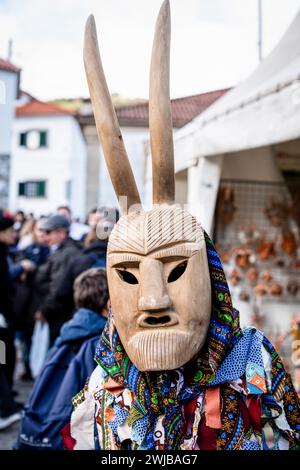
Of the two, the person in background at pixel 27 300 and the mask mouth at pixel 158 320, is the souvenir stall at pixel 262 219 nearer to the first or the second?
the mask mouth at pixel 158 320

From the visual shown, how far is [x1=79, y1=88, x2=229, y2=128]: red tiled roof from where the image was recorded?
3635 millimetres

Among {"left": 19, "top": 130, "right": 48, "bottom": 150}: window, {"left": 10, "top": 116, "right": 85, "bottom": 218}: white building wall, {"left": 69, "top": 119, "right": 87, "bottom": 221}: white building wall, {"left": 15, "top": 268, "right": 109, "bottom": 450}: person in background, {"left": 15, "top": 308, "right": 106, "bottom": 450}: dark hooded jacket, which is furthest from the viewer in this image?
{"left": 19, "top": 130, "right": 48, "bottom": 150}: window

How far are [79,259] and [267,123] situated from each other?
5.92ft

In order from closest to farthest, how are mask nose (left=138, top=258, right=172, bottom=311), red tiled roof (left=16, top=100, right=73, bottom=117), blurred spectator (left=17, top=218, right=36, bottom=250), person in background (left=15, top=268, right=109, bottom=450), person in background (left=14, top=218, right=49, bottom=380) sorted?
mask nose (left=138, top=258, right=172, bottom=311) → person in background (left=15, top=268, right=109, bottom=450) → person in background (left=14, top=218, right=49, bottom=380) → blurred spectator (left=17, top=218, right=36, bottom=250) → red tiled roof (left=16, top=100, right=73, bottom=117)

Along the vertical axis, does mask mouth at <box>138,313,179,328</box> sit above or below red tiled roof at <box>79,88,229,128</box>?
below

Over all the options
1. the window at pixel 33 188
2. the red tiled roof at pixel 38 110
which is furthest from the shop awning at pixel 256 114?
the window at pixel 33 188

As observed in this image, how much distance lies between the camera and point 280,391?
2.28 m

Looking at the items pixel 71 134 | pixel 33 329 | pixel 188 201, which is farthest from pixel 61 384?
pixel 71 134

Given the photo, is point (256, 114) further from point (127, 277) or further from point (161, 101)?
point (127, 277)

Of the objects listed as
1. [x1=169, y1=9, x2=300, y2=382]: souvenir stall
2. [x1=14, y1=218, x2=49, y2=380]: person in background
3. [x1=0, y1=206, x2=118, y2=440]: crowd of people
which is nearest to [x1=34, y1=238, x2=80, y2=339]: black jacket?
[x1=0, y1=206, x2=118, y2=440]: crowd of people

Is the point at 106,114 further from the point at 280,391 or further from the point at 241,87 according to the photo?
the point at 241,87

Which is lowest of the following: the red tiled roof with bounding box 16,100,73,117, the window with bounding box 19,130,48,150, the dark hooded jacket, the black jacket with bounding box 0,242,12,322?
the dark hooded jacket

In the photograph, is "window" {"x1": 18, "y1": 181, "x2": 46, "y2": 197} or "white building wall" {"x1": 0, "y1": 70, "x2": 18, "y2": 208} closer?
"white building wall" {"x1": 0, "y1": 70, "x2": 18, "y2": 208}

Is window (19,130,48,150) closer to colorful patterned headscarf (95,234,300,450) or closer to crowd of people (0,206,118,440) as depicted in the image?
crowd of people (0,206,118,440)
